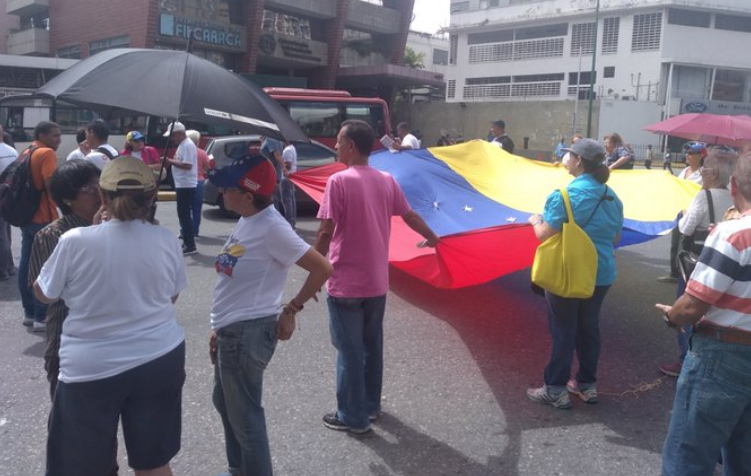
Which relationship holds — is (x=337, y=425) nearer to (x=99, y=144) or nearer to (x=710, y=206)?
(x=710, y=206)

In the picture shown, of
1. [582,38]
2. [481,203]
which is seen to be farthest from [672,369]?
[582,38]

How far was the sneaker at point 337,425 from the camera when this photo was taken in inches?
148

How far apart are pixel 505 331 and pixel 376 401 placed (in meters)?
2.22

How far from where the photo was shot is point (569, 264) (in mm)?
3875

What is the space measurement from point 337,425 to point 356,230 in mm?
1219

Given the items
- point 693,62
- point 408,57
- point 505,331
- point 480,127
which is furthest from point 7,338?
point 408,57

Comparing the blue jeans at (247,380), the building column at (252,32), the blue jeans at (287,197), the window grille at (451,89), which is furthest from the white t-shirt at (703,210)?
the window grille at (451,89)

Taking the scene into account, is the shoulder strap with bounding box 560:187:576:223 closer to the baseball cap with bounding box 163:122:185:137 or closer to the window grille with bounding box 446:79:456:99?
the baseball cap with bounding box 163:122:185:137

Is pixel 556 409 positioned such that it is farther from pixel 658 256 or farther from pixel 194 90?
pixel 658 256

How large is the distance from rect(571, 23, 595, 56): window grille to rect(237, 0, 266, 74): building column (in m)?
26.3

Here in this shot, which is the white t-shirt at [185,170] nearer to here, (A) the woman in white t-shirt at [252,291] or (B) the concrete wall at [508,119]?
(A) the woman in white t-shirt at [252,291]

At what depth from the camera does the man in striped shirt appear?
240 centimetres

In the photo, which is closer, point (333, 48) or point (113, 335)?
point (113, 335)

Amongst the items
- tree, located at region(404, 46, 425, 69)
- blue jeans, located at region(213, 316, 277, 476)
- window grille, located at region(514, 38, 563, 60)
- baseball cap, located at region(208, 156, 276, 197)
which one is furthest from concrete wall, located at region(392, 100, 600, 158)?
blue jeans, located at region(213, 316, 277, 476)
